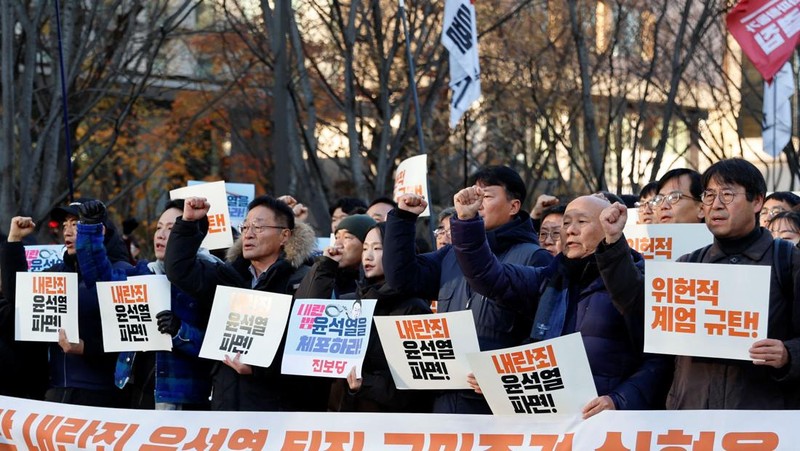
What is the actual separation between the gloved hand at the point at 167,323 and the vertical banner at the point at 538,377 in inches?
81.9

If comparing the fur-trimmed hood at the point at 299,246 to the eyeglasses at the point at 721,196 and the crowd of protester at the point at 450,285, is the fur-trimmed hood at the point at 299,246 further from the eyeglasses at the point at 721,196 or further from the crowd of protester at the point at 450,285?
the eyeglasses at the point at 721,196

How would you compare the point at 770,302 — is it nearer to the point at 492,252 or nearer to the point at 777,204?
the point at 492,252

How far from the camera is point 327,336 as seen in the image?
6.30 m

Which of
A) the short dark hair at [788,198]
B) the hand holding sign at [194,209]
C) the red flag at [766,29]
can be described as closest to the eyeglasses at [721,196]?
the short dark hair at [788,198]

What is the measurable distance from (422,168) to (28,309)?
8.92 feet

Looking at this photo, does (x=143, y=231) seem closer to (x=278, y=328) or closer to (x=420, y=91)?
(x=420, y=91)

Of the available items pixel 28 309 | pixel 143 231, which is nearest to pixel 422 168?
pixel 28 309

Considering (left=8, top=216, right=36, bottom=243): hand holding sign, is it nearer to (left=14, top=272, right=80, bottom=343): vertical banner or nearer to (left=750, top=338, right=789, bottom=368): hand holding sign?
(left=14, top=272, right=80, bottom=343): vertical banner

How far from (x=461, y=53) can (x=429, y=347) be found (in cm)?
544

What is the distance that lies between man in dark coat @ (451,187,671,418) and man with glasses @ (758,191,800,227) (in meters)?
2.19

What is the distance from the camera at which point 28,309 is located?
7586mm

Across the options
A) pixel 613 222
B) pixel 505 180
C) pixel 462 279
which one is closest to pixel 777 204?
pixel 505 180

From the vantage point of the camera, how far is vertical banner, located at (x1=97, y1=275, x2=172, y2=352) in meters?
6.93

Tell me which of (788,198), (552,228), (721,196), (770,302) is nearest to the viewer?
(770,302)
